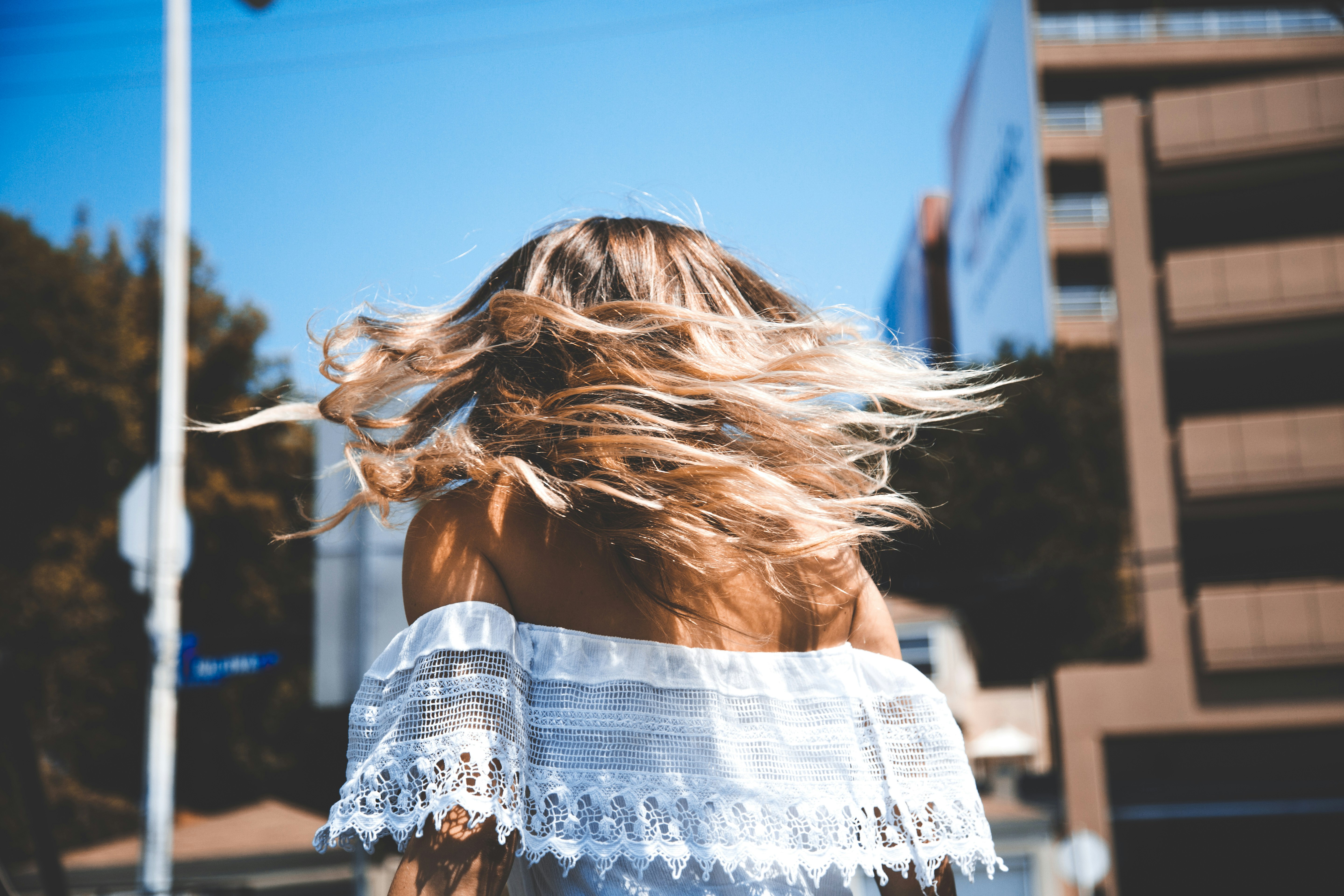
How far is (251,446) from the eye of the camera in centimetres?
2003

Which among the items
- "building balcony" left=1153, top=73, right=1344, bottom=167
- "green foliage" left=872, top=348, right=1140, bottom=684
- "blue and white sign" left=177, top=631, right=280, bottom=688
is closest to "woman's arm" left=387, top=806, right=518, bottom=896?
"blue and white sign" left=177, top=631, right=280, bottom=688

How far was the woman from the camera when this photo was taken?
1072mm

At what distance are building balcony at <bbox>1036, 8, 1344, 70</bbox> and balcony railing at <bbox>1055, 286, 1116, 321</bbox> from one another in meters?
5.16

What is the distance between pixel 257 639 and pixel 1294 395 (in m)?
18.2

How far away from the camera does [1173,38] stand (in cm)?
2305

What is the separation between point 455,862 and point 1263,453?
16.4 meters

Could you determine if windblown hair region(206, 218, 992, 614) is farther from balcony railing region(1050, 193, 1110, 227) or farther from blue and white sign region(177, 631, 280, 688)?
balcony railing region(1050, 193, 1110, 227)

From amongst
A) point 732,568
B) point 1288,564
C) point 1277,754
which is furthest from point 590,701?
point 1288,564

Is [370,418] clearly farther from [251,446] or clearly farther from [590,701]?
[251,446]

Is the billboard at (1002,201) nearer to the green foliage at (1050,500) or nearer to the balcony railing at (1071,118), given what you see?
the green foliage at (1050,500)

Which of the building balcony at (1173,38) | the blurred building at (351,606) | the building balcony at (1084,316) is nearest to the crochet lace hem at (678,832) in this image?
the blurred building at (351,606)

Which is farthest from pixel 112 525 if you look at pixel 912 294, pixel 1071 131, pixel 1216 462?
pixel 1071 131

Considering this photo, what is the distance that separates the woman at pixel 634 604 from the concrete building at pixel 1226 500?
14.0 meters

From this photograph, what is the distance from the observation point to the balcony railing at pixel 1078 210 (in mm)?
21562
